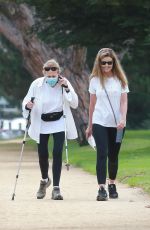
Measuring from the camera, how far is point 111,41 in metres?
27.0

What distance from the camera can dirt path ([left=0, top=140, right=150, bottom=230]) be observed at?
1052 centimetres

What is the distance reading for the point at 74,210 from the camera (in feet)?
39.1

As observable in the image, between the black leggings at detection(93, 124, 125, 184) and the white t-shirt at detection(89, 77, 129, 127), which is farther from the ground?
the white t-shirt at detection(89, 77, 129, 127)

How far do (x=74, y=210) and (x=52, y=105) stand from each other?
90.2 inches

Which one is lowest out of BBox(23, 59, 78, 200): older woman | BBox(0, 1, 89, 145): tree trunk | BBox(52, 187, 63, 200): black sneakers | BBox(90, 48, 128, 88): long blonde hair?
BBox(0, 1, 89, 145): tree trunk

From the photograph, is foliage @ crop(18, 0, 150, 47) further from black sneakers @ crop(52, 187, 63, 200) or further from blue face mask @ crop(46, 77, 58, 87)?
black sneakers @ crop(52, 187, 63, 200)

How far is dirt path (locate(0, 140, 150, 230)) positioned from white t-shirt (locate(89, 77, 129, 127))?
3.50 ft

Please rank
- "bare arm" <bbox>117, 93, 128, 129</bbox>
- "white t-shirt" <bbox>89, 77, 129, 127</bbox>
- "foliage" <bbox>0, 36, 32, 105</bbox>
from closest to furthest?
"bare arm" <bbox>117, 93, 128, 129</bbox>, "white t-shirt" <bbox>89, 77, 129, 127</bbox>, "foliage" <bbox>0, 36, 32, 105</bbox>

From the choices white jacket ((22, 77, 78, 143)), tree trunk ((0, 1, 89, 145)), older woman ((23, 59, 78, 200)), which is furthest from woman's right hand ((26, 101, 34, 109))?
tree trunk ((0, 1, 89, 145))

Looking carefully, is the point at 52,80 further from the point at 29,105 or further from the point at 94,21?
the point at 94,21

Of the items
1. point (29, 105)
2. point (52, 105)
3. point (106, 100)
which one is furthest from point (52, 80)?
point (106, 100)

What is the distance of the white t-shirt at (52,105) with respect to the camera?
13.8 m

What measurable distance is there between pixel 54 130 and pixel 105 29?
1292 centimetres

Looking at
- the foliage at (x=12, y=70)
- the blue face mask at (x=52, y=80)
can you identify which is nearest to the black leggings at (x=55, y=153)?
the blue face mask at (x=52, y=80)
